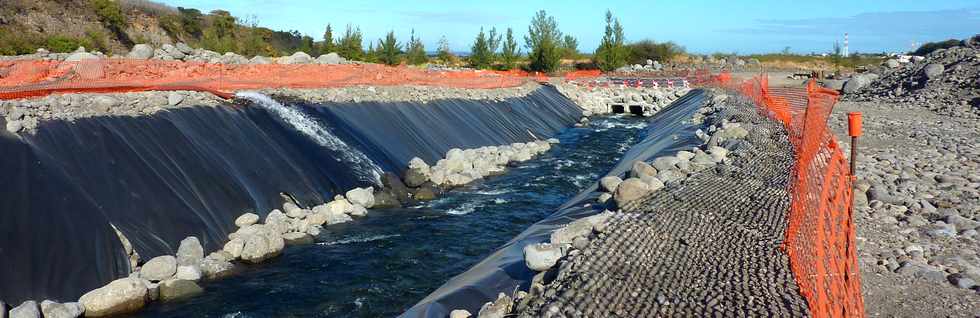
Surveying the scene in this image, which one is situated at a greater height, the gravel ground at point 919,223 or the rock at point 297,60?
the rock at point 297,60

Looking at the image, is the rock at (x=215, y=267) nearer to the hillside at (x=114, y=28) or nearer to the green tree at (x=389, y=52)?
the hillside at (x=114, y=28)

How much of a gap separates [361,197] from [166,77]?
895 cm

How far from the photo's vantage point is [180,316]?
9273 millimetres

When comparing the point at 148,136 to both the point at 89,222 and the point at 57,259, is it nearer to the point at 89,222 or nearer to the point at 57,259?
the point at 89,222

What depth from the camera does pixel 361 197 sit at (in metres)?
15.2

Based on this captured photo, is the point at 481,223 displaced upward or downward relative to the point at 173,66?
downward

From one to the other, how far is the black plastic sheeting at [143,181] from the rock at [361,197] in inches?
16.7

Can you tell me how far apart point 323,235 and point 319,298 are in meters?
3.23

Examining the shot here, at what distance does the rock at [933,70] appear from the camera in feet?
111

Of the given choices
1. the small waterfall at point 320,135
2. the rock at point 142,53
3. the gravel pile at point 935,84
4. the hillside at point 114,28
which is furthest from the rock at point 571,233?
the hillside at point 114,28

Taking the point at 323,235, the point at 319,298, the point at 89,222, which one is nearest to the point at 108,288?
the point at 89,222

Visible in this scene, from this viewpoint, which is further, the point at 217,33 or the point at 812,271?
the point at 217,33

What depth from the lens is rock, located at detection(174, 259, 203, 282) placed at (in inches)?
401

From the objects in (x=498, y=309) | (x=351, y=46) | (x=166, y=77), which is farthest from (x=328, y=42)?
(x=498, y=309)
